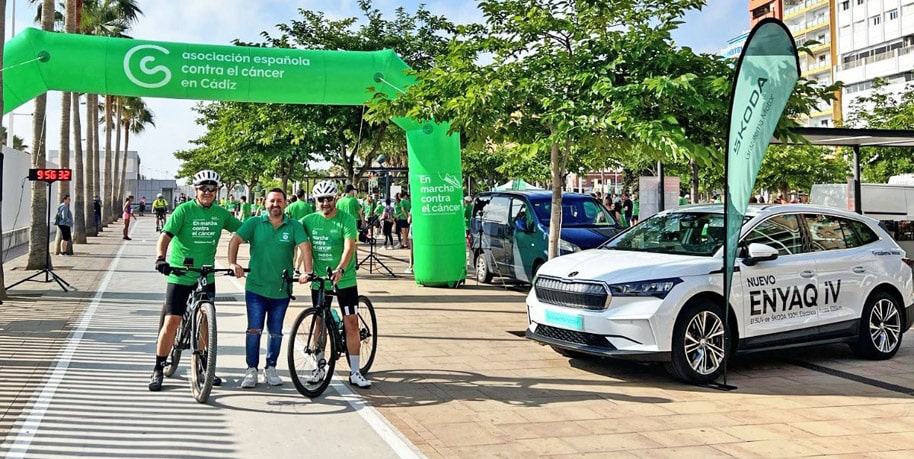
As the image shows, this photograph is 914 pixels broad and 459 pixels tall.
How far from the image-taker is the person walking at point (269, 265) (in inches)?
272

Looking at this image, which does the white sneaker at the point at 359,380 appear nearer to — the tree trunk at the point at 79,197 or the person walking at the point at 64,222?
the person walking at the point at 64,222

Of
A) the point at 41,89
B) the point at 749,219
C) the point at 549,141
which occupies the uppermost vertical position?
the point at 41,89

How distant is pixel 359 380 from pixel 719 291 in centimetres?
336

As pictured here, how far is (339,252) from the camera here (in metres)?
7.25

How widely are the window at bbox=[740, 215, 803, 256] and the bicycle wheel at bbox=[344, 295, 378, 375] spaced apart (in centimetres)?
369

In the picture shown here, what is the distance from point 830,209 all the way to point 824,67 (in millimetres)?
70159

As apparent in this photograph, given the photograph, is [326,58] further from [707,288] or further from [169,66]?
[707,288]

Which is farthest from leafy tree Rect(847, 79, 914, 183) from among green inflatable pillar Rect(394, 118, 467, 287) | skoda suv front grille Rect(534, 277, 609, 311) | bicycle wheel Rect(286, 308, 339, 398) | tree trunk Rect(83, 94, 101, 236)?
tree trunk Rect(83, 94, 101, 236)

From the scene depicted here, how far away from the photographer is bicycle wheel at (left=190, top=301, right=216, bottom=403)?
642 centimetres

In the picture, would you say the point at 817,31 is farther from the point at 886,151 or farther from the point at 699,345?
the point at 699,345

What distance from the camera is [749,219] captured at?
807cm

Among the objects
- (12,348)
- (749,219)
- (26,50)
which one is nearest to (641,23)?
(749,219)

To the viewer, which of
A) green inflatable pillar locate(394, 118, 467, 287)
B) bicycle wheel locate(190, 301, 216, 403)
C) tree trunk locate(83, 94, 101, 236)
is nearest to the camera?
bicycle wheel locate(190, 301, 216, 403)

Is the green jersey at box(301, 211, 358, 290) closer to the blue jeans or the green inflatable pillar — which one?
the blue jeans
